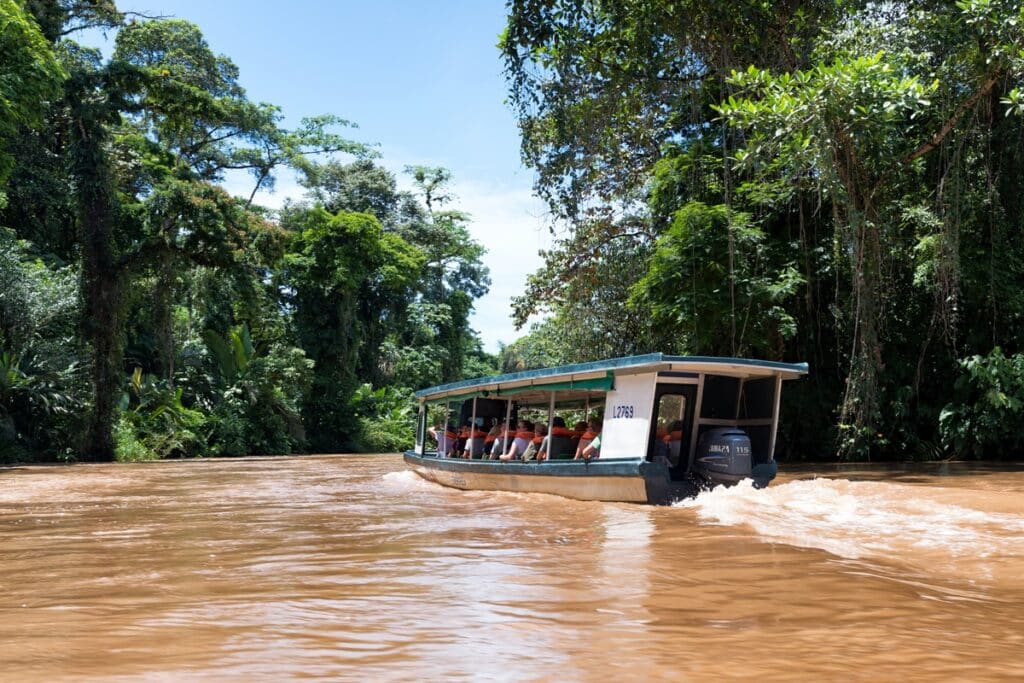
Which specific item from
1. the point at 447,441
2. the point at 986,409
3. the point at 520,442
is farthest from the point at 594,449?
the point at 986,409

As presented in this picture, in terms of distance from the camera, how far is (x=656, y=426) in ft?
35.3

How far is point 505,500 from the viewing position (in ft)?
40.1

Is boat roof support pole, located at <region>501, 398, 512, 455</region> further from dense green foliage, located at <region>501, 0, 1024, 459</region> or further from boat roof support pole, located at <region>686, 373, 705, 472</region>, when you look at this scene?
dense green foliage, located at <region>501, 0, 1024, 459</region>

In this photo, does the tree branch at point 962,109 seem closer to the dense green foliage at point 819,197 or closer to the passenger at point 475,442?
the dense green foliage at point 819,197

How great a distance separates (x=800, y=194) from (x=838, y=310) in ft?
7.82

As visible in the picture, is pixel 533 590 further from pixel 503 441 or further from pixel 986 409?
pixel 986 409

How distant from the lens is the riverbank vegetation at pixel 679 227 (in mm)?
14852

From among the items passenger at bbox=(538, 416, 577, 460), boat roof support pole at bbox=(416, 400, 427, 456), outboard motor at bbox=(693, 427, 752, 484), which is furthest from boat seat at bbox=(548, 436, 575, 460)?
boat roof support pole at bbox=(416, 400, 427, 456)

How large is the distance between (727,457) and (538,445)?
3326mm

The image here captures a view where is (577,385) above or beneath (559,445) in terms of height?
above

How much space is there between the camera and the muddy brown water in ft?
13.2

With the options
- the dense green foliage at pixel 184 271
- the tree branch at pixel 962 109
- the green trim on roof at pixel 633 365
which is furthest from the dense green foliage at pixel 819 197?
the dense green foliage at pixel 184 271

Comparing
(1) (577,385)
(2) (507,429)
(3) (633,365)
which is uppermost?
(3) (633,365)

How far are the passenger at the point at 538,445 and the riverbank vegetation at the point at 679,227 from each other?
548 cm
